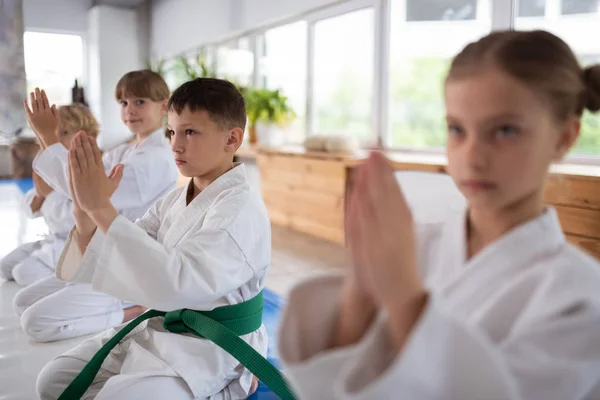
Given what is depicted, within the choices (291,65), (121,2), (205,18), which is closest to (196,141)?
(291,65)

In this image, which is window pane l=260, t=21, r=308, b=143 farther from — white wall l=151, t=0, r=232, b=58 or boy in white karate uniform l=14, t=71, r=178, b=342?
boy in white karate uniform l=14, t=71, r=178, b=342

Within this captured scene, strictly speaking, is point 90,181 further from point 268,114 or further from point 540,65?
point 268,114

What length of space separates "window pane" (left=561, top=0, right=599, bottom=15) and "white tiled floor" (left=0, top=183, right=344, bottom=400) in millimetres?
1885

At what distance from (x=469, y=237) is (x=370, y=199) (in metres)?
0.33

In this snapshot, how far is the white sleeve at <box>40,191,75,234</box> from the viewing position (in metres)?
2.69

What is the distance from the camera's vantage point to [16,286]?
9.39 ft

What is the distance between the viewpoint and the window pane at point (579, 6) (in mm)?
2759

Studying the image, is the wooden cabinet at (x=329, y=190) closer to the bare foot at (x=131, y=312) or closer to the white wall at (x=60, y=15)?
the bare foot at (x=131, y=312)

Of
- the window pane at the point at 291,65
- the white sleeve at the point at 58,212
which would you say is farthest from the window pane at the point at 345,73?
the white sleeve at the point at 58,212

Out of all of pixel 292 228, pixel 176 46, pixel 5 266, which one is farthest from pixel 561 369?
pixel 176 46

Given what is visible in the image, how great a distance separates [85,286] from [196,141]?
1.16m

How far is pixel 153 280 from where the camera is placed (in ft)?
3.65

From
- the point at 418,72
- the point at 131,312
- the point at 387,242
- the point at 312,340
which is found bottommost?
the point at 131,312

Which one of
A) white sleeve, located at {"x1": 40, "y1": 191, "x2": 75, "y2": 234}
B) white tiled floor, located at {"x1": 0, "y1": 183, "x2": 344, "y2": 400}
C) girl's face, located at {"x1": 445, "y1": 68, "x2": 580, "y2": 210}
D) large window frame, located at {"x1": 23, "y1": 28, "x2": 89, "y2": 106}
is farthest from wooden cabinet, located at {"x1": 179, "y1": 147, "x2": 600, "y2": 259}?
large window frame, located at {"x1": 23, "y1": 28, "x2": 89, "y2": 106}
